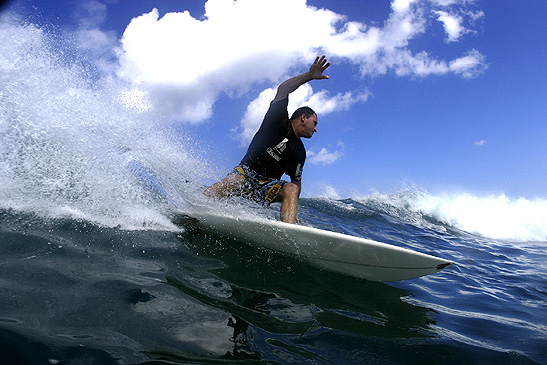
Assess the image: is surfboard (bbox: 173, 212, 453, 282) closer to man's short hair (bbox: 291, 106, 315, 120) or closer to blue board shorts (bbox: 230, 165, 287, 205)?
blue board shorts (bbox: 230, 165, 287, 205)

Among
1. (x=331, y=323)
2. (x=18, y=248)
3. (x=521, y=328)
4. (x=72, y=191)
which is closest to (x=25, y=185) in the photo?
(x=72, y=191)

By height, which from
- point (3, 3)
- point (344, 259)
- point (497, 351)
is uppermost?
point (3, 3)

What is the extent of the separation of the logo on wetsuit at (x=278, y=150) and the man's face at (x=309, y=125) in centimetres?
29

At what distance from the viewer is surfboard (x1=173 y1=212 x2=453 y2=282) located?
327 centimetres

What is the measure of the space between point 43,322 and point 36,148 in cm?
303

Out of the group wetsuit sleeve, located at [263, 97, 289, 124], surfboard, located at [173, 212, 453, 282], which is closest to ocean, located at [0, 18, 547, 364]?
surfboard, located at [173, 212, 453, 282]

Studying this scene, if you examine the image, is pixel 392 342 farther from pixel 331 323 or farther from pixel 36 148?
pixel 36 148

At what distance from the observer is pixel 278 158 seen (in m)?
4.76

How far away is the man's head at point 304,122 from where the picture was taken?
462cm

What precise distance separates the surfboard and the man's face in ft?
5.20

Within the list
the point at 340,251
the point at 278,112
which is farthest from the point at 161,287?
the point at 278,112

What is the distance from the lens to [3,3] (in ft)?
15.3

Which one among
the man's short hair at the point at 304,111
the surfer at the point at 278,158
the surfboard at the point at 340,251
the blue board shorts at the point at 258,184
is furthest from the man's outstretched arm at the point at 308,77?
the surfboard at the point at 340,251

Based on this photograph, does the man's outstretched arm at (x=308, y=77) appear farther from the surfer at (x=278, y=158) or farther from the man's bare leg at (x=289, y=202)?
the man's bare leg at (x=289, y=202)
